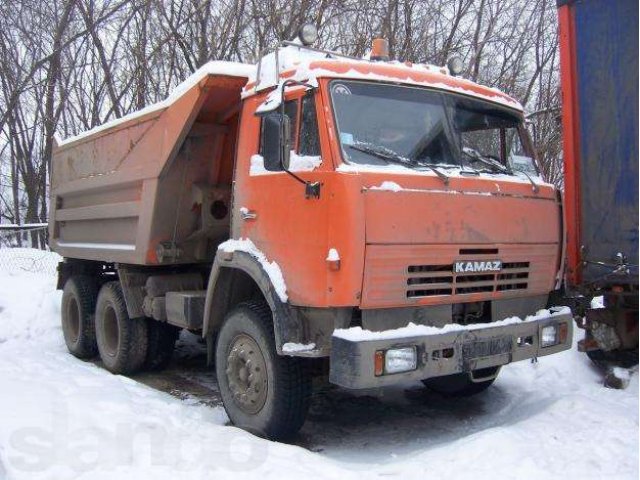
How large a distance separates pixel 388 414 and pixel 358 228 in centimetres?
239

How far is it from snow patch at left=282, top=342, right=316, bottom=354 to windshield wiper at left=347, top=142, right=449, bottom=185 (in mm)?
1344

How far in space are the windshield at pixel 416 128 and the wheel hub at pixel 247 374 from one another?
64.5 inches

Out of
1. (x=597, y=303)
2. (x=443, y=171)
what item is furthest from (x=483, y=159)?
(x=597, y=303)

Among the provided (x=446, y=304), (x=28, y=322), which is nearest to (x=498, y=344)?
(x=446, y=304)

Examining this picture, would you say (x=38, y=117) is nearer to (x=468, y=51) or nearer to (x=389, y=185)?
(x=468, y=51)

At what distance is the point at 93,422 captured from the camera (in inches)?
168

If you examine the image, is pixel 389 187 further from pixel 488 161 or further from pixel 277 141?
pixel 488 161

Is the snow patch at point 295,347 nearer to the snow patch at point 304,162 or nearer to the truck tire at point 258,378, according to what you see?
the truck tire at point 258,378

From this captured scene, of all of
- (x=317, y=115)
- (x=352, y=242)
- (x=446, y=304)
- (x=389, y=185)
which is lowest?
(x=446, y=304)

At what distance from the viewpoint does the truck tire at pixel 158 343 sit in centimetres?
702

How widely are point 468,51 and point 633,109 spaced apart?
11741 millimetres

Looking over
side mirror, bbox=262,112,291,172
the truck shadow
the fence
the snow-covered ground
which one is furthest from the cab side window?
the fence

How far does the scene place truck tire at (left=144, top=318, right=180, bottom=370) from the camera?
7020 millimetres

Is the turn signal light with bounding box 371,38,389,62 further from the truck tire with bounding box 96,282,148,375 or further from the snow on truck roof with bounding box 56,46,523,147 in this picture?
the truck tire with bounding box 96,282,148,375
